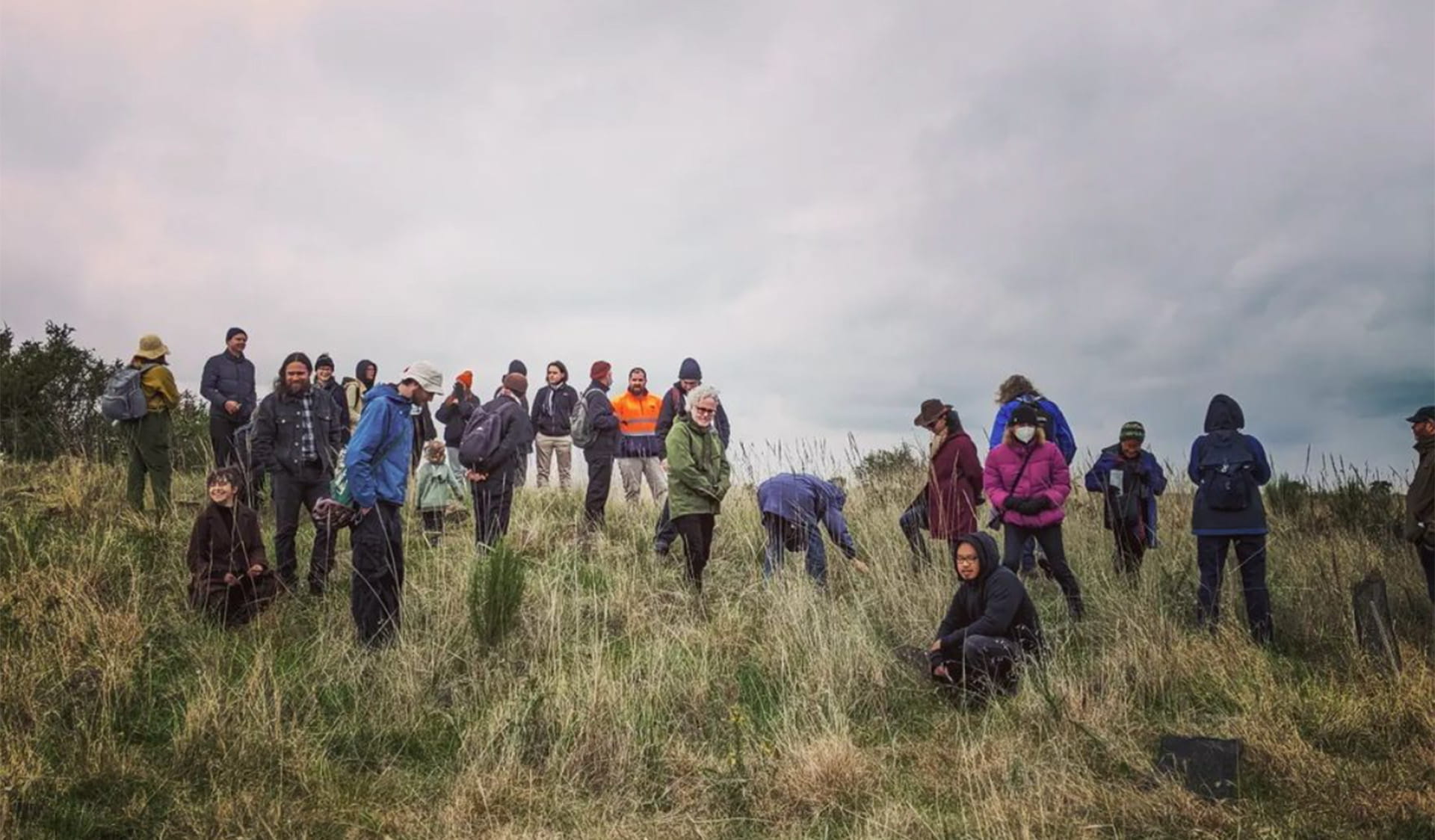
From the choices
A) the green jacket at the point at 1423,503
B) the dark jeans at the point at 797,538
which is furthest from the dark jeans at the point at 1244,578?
the dark jeans at the point at 797,538

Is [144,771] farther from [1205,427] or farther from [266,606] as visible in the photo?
[1205,427]

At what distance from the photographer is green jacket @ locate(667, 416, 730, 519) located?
24.0ft

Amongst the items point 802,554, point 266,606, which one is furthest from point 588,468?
point 266,606

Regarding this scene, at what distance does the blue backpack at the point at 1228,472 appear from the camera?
6.82m

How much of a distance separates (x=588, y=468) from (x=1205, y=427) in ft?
18.6

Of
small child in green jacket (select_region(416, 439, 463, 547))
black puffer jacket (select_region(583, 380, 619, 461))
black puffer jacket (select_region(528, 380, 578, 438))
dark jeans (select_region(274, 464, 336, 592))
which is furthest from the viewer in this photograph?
black puffer jacket (select_region(528, 380, 578, 438))

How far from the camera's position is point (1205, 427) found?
723 centimetres

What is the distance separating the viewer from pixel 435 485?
8.97m

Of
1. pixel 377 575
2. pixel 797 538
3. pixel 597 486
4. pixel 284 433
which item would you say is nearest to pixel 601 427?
pixel 597 486

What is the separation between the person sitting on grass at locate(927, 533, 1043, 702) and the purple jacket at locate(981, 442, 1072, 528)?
0.85 metres

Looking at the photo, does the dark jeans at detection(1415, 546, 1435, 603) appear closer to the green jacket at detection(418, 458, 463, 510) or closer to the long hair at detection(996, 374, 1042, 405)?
the long hair at detection(996, 374, 1042, 405)

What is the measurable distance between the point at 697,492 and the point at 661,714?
2177 mm

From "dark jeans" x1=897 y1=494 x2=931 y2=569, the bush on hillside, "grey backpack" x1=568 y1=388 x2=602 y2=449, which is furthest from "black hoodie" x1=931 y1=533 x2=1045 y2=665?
the bush on hillside

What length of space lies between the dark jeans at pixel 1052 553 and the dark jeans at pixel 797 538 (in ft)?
4.63
